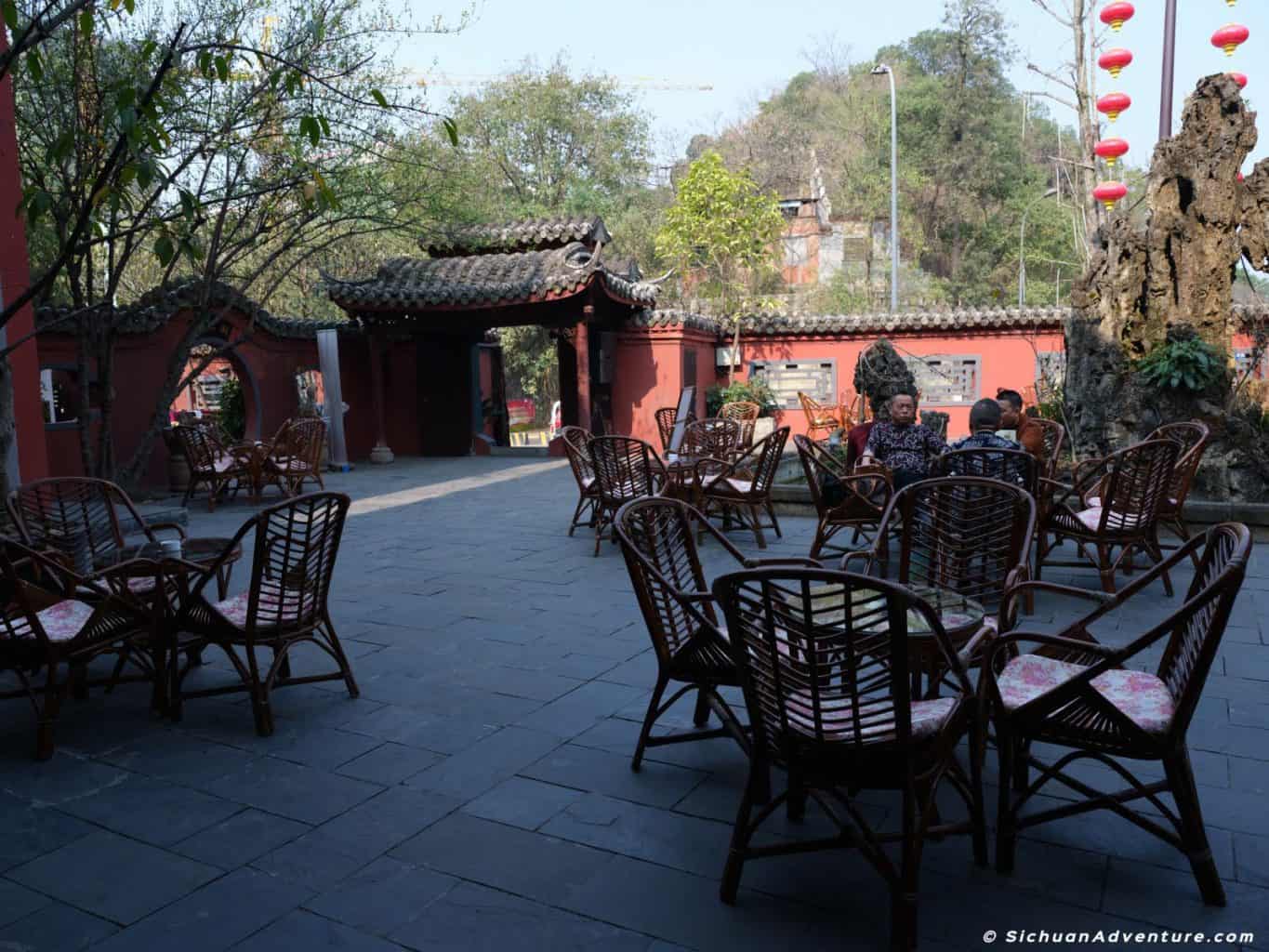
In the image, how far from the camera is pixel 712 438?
779 cm

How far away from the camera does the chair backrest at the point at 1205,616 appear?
72.8 inches

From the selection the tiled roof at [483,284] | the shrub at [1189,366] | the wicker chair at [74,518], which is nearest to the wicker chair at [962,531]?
the wicker chair at [74,518]

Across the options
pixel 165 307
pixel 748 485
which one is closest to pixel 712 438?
pixel 748 485

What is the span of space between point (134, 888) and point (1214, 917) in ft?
7.69

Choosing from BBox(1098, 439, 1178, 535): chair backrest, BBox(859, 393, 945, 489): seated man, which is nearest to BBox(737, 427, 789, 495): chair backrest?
BBox(859, 393, 945, 489): seated man

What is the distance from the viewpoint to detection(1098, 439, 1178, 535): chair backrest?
4.42 m

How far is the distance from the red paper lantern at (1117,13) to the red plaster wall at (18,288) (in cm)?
844

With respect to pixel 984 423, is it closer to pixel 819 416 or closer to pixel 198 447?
pixel 198 447

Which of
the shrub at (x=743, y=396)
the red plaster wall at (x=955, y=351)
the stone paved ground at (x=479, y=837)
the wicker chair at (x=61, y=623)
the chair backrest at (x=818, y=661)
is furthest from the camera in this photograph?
the shrub at (x=743, y=396)

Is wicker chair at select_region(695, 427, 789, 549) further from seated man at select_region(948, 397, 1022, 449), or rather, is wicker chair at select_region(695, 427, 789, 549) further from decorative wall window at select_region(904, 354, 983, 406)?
decorative wall window at select_region(904, 354, 983, 406)

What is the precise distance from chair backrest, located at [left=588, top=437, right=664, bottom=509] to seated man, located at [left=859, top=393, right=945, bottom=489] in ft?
4.71

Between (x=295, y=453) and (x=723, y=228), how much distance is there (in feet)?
26.4

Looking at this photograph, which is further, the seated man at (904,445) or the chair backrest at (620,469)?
the chair backrest at (620,469)

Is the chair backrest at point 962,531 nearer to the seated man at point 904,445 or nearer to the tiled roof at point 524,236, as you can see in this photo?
the seated man at point 904,445
